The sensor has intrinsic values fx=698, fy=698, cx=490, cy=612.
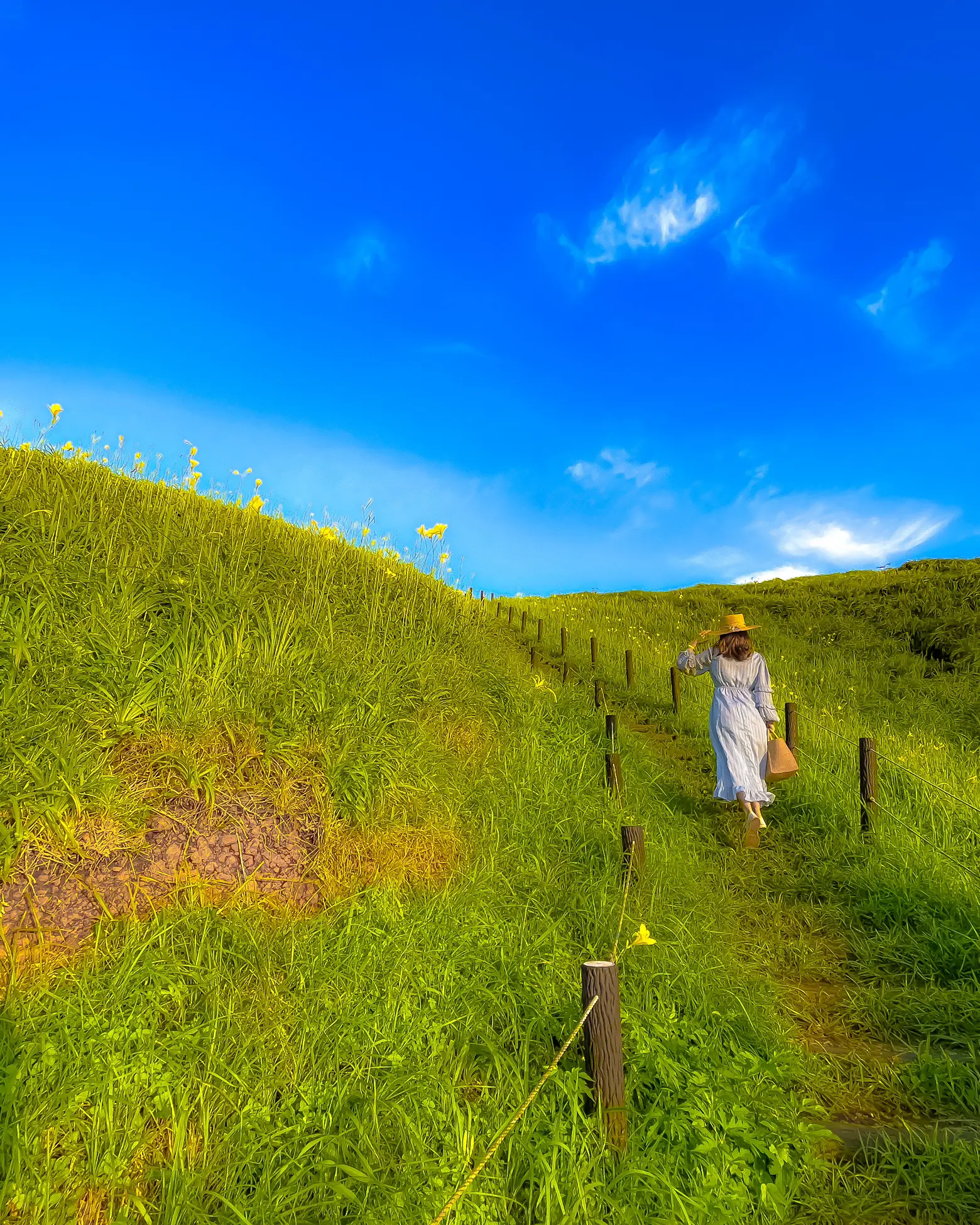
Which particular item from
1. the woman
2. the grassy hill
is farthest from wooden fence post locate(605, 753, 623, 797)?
the woman

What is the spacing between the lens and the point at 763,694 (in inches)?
288

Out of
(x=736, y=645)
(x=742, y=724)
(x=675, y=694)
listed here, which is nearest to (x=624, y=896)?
(x=742, y=724)

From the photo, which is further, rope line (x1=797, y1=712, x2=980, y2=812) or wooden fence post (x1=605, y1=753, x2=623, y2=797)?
wooden fence post (x1=605, y1=753, x2=623, y2=797)

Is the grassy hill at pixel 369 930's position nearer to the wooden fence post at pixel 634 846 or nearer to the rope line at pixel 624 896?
the rope line at pixel 624 896

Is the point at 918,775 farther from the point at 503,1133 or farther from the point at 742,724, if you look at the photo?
the point at 503,1133

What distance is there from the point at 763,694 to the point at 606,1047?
4.90m

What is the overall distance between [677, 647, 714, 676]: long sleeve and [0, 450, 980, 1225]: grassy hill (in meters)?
1.46

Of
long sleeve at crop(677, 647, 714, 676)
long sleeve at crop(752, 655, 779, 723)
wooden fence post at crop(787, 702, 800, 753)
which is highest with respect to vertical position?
long sleeve at crop(677, 647, 714, 676)

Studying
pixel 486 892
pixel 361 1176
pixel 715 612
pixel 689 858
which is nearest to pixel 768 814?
pixel 689 858

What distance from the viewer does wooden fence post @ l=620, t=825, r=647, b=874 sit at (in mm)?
5488

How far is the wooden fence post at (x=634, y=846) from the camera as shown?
549 cm

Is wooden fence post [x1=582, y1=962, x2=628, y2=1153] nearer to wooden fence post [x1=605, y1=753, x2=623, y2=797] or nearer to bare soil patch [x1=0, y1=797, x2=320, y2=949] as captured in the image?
bare soil patch [x1=0, y1=797, x2=320, y2=949]

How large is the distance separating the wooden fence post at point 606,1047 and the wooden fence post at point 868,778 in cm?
522

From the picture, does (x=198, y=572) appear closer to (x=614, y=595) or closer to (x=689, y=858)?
(x=689, y=858)
